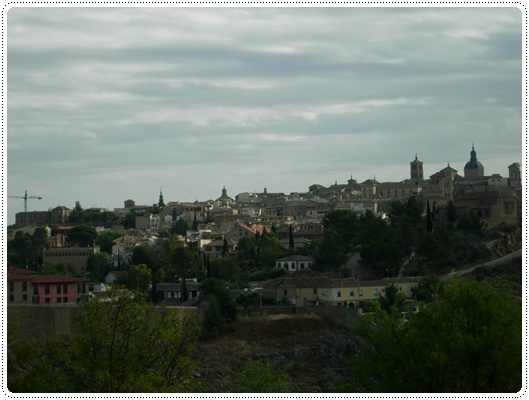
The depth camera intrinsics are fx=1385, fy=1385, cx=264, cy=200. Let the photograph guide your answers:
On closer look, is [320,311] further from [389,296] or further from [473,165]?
[473,165]

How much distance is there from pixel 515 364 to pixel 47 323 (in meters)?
19.3

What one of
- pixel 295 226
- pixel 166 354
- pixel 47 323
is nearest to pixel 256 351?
pixel 47 323

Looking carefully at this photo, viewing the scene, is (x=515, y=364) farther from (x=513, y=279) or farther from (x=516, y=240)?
(x=516, y=240)

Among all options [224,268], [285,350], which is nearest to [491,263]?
[285,350]

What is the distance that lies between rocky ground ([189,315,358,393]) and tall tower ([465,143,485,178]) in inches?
2370

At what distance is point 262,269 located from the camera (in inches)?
2329

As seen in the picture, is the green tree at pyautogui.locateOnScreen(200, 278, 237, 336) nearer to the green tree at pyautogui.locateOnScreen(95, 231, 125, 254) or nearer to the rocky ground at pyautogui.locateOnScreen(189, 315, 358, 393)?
the rocky ground at pyautogui.locateOnScreen(189, 315, 358, 393)

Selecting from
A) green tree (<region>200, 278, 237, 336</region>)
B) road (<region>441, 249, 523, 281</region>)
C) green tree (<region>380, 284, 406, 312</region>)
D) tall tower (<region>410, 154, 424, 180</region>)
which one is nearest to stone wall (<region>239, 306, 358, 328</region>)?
green tree (<region>380, 284, 406, 312</region>)

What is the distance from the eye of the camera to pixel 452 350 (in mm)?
23969

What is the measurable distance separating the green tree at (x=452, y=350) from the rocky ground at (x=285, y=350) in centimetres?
1518

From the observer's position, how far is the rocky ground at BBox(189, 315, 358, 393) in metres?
41.8

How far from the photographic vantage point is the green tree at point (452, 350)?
77.9 ft

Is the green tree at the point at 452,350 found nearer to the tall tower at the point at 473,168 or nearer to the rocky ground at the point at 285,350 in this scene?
the rocky ground at the point at 285,350

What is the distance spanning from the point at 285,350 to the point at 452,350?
70.6 ft
